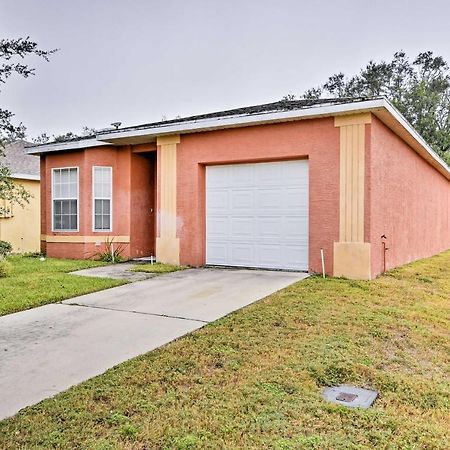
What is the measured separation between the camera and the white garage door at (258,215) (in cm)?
930

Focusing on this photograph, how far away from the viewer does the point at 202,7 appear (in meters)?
11.8

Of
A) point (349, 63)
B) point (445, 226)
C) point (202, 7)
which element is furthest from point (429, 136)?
point (202, 7)

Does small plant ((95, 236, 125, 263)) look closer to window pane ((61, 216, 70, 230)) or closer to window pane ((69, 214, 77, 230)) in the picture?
window pane ((69, 214, 77, 230))

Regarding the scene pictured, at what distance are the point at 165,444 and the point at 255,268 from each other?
7.31 meters

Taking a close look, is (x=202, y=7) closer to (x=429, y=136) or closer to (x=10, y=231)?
(x=10, y=231)

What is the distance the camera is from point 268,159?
9.45 meters

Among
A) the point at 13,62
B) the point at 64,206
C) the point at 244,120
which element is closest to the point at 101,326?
the point at 13,62

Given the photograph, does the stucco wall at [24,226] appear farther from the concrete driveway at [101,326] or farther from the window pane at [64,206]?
the concrete driveway at [101,326]

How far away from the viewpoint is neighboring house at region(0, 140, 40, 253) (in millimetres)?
15914

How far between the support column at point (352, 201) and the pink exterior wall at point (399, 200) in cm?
19

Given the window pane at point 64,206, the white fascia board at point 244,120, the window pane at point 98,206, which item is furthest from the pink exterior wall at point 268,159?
the window pane at point 64,206

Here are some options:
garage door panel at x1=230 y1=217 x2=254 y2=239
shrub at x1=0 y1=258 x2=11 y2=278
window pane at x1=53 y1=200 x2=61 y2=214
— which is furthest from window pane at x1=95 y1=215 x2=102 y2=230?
garage door panel at x1=230 y1=217 x2=254 y2=239

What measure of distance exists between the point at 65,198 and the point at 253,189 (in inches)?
231

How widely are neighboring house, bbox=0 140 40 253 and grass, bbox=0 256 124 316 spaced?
6496 mm
